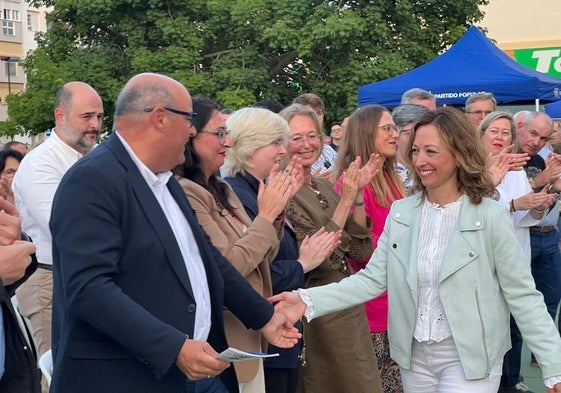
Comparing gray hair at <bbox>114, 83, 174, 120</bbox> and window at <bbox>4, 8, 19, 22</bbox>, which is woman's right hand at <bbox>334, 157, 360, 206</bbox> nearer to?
gray hair at <bbox>114, 83, 174, 120</bbox>

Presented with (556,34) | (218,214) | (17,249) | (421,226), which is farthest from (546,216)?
(556,34)

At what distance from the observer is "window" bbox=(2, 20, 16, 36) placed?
70750 mm

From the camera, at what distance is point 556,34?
1250 inches

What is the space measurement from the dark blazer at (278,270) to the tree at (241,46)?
22.3m

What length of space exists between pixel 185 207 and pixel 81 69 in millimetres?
27330

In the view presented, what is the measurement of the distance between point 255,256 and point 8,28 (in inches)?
2885

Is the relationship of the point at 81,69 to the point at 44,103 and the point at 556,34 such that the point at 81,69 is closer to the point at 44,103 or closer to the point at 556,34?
the point at 44,103

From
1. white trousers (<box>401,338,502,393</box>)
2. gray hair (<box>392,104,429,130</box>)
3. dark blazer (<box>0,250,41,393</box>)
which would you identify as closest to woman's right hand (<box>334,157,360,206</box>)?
white trousers (<box>401,338,502,393</box>)

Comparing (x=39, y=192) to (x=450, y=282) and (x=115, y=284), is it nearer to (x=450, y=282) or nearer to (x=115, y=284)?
(x=115, y=284)

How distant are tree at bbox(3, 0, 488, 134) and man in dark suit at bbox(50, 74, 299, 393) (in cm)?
2362

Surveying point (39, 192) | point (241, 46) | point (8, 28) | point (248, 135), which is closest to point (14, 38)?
point (8, 28)

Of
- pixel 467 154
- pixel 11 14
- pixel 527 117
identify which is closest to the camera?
pixel 467 154

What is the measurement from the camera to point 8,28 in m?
71.4

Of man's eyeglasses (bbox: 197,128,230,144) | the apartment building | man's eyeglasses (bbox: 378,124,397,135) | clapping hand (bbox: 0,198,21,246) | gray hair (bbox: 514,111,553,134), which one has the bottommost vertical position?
the apartment building
